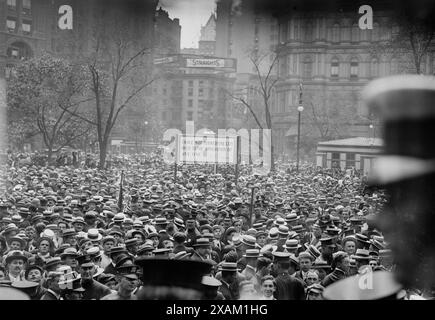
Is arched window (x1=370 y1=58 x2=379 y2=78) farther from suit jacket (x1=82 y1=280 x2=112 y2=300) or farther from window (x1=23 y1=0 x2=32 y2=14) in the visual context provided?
window (x1=23 y1=0 x2=32 y2=14)

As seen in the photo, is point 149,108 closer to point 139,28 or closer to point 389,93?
point 139,28

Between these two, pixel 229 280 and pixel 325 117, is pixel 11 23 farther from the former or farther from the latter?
pixel 229 280

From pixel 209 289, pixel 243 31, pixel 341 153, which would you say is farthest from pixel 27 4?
pixel 209 289

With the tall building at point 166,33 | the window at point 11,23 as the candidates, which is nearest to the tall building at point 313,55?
the tall building at point 166,33

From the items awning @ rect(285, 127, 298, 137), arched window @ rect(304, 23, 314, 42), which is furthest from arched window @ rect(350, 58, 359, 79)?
awning @ rect(285, 127, 298, 137)
